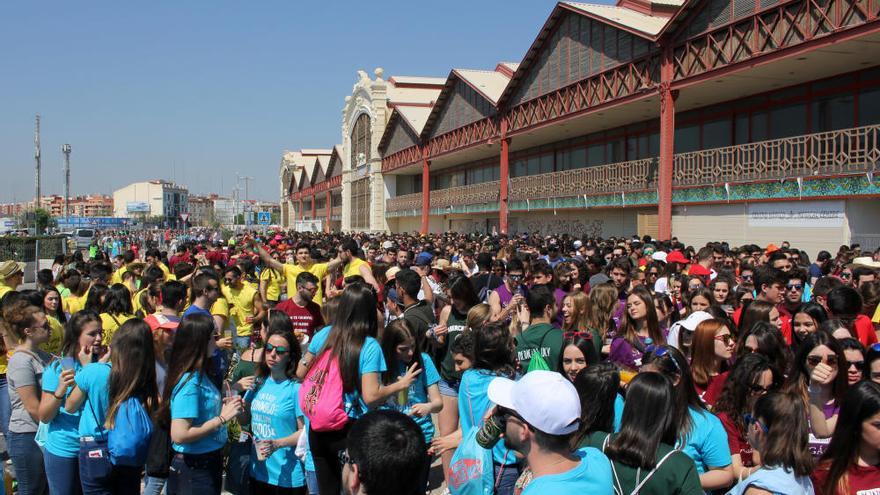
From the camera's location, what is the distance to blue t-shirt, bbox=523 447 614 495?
2.40 meters

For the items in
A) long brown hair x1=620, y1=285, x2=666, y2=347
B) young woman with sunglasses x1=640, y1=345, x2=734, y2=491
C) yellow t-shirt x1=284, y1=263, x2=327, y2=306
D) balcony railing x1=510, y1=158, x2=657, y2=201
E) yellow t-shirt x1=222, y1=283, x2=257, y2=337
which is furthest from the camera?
balcony railing x1=510, y1=158, x2=657, y2=201

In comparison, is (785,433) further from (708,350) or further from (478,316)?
(478,316)

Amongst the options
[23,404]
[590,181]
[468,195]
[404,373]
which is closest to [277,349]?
[404,373]

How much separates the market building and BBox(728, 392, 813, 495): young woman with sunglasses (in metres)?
13.8

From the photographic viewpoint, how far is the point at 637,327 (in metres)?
5.67

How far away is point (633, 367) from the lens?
17.3 ft

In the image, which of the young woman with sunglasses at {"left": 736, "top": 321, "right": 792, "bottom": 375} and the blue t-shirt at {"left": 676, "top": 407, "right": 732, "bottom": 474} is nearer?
the blue t-shirt at {"left": 676, "top": 407, "right": 732, "bottom": 474}

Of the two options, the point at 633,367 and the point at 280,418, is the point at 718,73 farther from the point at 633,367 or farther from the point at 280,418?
the point at 280,418

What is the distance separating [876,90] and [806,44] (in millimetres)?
3400

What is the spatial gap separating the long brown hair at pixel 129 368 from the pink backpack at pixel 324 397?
0.97m

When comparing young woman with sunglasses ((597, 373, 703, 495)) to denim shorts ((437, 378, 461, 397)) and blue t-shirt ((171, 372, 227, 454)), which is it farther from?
blue t-shirt ((171, 372, 227, 454))

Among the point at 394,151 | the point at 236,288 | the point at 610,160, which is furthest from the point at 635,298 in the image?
the point at 394,151

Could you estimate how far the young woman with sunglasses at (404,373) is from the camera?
4215 mm

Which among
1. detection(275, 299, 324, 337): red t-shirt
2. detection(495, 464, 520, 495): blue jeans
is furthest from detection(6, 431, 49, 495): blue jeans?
detection(495, 464, 520, 495): blue jeans
